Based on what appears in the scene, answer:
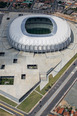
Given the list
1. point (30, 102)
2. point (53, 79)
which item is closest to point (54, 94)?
point (53, 79)

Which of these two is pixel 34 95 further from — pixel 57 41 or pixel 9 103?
pixel 57 41

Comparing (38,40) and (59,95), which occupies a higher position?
(38,40)

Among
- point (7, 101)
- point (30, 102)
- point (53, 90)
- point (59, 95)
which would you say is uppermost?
point (53, 90)

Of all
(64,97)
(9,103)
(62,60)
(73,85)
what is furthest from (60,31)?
(9,103)

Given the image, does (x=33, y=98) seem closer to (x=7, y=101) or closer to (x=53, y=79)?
(x=7, y=101)

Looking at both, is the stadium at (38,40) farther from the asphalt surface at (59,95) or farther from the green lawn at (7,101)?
the green lawn at (7,101)

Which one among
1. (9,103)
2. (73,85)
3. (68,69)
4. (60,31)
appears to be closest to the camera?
(9,103)

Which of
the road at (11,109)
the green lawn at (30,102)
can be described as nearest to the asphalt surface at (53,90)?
the green lawn at (30,102)
